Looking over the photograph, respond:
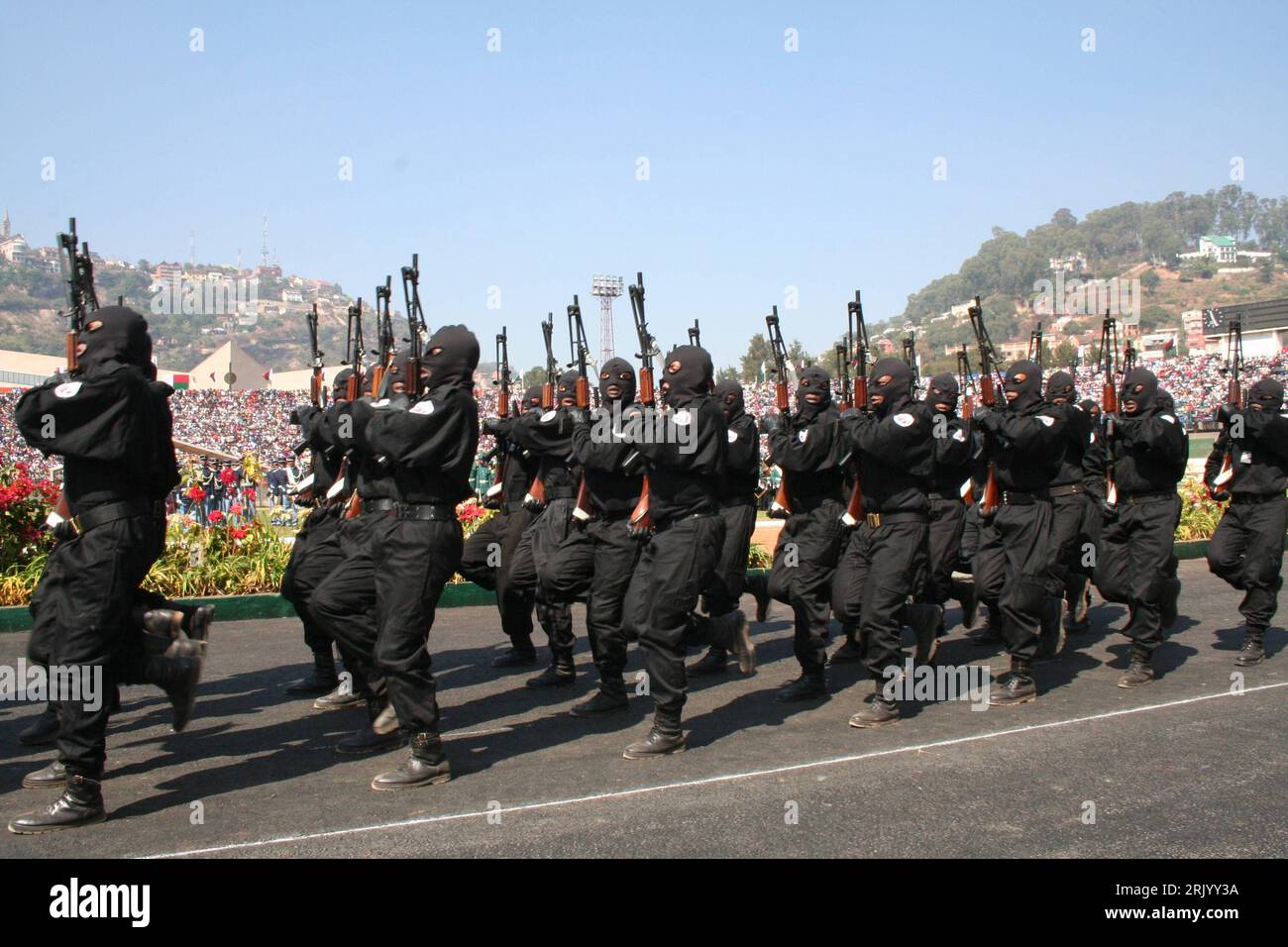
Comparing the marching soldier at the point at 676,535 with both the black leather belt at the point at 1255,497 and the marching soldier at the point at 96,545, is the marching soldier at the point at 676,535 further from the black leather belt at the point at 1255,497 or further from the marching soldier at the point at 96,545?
the black leather belt at the point at 1255,497

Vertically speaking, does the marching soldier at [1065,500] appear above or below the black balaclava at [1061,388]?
below

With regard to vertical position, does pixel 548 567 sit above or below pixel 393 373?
below

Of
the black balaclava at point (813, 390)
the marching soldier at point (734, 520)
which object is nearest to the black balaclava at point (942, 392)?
the black balaclava at point (813, 390)

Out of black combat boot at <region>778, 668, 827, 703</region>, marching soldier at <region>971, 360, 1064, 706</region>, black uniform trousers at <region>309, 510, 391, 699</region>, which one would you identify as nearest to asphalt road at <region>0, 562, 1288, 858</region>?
black combat boot at <region>778, 668, 827, 703</region>

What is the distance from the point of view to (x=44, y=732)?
6.45m

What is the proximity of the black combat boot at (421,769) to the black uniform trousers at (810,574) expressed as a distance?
2805mm

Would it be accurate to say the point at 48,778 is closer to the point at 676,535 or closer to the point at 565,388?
the point at 676,535

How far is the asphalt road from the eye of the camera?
15.7 feet

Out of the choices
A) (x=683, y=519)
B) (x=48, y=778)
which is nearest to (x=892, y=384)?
(x=683, y=519)

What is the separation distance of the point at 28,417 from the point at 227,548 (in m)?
6.88

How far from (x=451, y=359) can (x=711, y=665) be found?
373 centimetres

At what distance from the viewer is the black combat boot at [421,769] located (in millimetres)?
5605

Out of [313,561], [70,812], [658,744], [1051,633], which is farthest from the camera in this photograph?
[1051,633]
